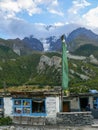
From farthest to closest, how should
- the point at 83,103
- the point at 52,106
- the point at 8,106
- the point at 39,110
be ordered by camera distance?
the point at 83,103, the point at 8,106, the point at 39,110, the point at 52,106

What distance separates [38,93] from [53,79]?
146 metres

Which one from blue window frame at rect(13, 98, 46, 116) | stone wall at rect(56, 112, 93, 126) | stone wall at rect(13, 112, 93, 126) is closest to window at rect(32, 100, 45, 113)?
blue window frame at rect(13, 98, 46, 116)

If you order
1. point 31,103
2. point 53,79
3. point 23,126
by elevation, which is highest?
point 53,79

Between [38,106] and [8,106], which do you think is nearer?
[38,106]

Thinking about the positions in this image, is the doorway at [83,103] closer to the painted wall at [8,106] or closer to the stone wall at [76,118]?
the stone wall at [76,118]

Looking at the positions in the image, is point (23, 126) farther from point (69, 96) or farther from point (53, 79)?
point (53, 79)

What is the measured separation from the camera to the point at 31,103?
3188 centimetres

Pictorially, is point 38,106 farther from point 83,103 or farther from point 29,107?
point 83,103

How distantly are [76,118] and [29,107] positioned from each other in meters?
4.97

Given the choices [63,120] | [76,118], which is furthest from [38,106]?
[76,118]

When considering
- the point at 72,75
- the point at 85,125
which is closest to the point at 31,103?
the point at 85,125

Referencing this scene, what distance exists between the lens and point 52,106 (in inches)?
1216

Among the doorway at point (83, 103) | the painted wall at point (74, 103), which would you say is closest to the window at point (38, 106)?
the painted wall at point (74, 103)

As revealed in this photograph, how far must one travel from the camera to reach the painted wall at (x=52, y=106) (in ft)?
101
